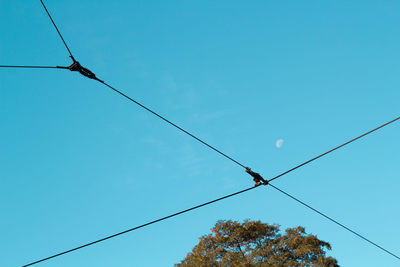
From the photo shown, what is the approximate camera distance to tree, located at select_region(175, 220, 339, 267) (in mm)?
28797

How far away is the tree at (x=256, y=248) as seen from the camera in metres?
28.8

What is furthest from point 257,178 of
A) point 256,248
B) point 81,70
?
point 256,248

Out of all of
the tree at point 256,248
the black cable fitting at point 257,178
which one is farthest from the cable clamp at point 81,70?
the tree at point 256,248

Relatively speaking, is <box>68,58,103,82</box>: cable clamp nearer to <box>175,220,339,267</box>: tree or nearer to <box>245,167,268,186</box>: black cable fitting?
<box>245,167,268,186</box>: black cable fitting

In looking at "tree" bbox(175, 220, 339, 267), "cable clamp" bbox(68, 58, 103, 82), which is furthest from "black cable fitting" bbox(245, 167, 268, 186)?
"tree" bbox(175, 220, 339, 267)

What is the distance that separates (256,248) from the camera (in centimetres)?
3134

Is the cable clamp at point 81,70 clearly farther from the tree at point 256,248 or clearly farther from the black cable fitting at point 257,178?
the tree at point 256,248

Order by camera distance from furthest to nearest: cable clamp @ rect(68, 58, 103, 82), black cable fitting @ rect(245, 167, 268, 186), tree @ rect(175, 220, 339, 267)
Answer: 1. tree @ rect(175, 220, 339, 267)
2. black cable fitting @ rect(245, 167, 268, 186)
3. cable clamp @ rect(68, 58, 103, 82)

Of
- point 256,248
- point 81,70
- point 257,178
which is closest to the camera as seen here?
point 81,70

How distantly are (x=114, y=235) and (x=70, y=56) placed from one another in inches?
156

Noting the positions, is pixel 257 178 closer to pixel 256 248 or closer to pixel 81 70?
pixel 81 70

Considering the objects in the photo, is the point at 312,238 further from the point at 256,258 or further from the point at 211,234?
the point at 211,234

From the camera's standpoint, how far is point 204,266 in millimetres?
28094

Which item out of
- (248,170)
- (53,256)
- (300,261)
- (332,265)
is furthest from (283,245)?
(53,256)
